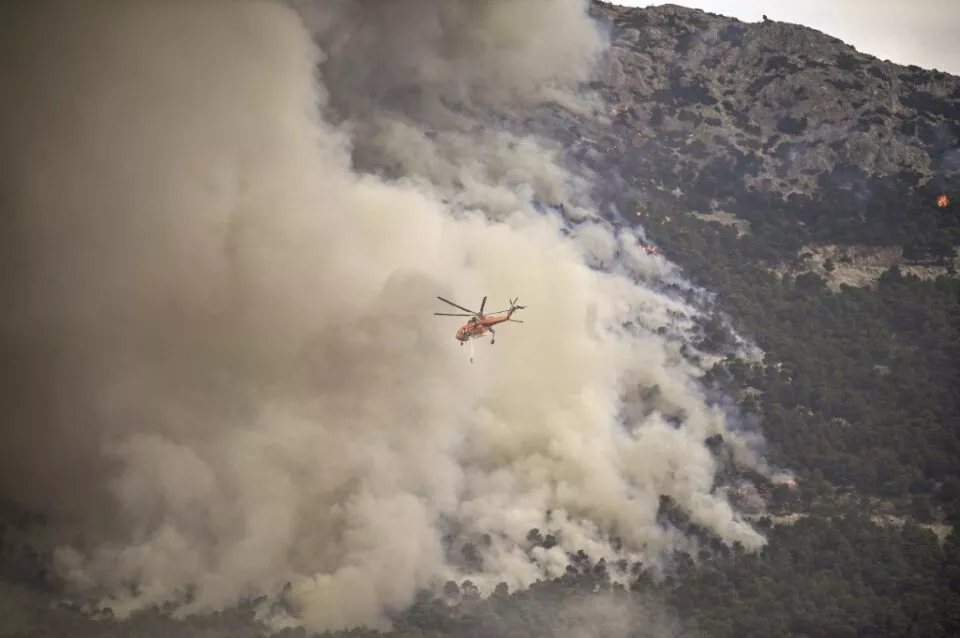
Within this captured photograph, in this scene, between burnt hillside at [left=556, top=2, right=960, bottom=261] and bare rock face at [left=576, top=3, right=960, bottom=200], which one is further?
bare rock face at [left=576, top=3, right=960, bottom=200]

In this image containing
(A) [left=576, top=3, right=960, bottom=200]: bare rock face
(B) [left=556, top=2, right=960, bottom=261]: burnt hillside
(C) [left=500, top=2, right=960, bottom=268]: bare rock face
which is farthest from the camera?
(A) [left=576, top=3, right=960, bottom=200]: bare rock face

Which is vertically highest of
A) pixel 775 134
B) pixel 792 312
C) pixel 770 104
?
pixel 770 104

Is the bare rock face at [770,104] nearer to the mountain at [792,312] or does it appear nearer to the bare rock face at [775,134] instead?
the bare rock face at [775,134]

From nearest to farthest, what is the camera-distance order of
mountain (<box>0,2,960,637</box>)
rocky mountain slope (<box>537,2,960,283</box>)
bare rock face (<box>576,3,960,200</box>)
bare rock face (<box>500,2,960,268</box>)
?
mountain (<box>0,2,960,637</box>) < rocky mountain slope (<box>537,2,960,283</box>) < bare rock face (<box>500,2,960,268</box>) < bare rock face (<box>576,3,960,200</box>)

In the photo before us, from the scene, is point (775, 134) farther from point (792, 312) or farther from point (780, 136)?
point (792, 312)

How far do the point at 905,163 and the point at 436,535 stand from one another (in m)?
86.5

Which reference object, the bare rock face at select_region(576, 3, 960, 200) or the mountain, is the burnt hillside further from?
the mountain

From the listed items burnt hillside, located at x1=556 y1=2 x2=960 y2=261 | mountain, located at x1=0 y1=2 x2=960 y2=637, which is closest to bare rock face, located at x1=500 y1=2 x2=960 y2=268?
burnt hillside, located at x1=556 y1=2 x2=960 y2=261

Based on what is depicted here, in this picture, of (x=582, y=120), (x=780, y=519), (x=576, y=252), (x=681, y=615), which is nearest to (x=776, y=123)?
(x=582, y=120)

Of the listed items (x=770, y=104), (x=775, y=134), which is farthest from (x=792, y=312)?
(x=770, y=104)

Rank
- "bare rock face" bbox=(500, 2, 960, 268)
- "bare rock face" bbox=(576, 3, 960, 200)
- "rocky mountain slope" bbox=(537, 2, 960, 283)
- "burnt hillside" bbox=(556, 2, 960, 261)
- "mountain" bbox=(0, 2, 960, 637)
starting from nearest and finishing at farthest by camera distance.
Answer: "mountain" bbox=(0, 2, 960, 637) < "rocky mountain slope" bbox=(537, 2, 960, 283) < "bare rock face" bbox=(500, 2, 960, 268) < "burnt hillside" bbox=(556, 2, 960, 261) < "bare rock face" bbox=(576, 3, 960, 200)

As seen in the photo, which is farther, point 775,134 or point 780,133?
point 775,134

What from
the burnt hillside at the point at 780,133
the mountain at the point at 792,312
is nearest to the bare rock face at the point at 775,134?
the burnt hillside at the point at 780,133

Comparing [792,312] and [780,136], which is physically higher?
[780,136]
